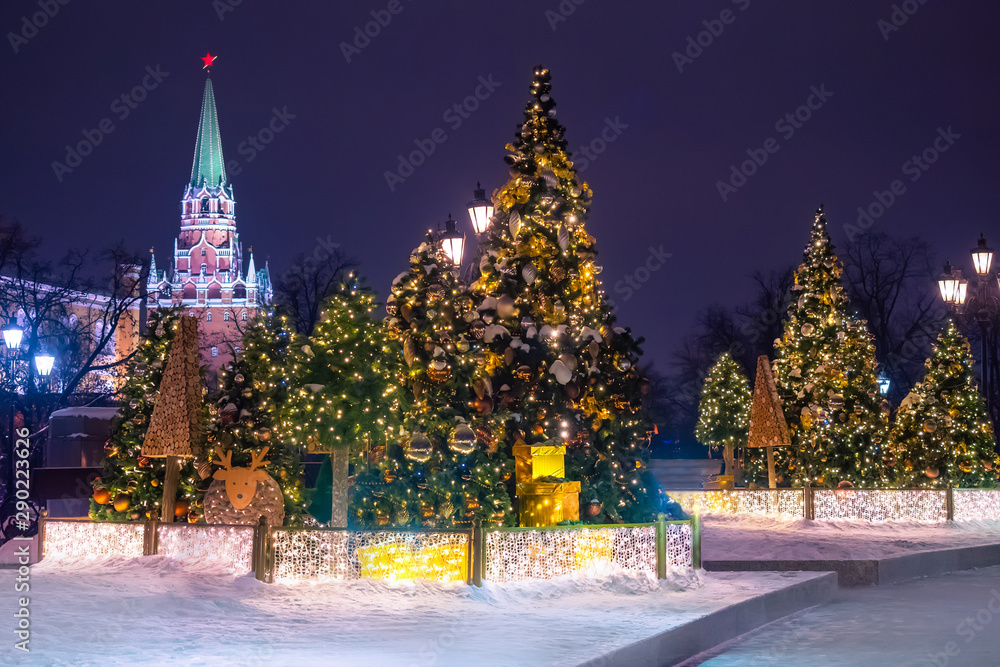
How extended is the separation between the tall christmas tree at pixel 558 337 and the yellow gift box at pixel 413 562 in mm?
3262

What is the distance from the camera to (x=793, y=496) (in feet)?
76.2

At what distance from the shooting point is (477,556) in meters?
13.0

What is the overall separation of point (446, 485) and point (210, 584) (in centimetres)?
334

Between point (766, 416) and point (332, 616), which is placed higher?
point (766, 416)

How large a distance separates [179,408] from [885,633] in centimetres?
949

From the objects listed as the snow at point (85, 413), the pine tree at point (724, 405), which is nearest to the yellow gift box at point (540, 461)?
the snow at point (85, 413)

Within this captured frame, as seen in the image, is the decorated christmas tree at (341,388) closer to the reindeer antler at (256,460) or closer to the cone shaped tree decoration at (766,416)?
the reindeer antler at (256,460)

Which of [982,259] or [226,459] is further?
[982,259]

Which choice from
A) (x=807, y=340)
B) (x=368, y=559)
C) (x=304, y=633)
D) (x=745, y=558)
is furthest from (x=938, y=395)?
(x=304, y=633)

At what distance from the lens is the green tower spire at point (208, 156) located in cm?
15600

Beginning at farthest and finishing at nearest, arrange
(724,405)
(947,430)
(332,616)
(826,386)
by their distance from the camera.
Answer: (724,405) < (826,386) < (947,430) < (332,616)

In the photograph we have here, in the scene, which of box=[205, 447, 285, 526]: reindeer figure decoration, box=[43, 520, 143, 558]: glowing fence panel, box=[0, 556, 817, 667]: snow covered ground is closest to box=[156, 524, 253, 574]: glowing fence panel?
box=[0, 556, 817, 667]: snow covered ground

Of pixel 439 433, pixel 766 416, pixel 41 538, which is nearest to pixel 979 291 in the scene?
A: pixel 766 416

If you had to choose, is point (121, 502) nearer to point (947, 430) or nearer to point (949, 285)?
point (949, 285)
